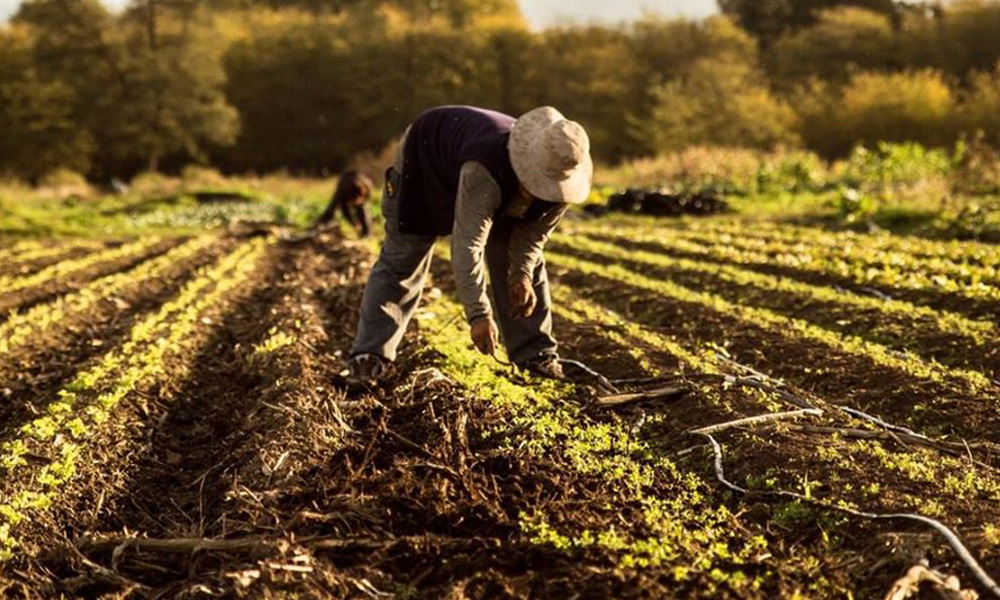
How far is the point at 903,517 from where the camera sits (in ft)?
10.4

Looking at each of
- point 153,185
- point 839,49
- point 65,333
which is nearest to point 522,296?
point 65,333

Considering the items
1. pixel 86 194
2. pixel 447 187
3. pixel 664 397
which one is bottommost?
pixel 86 194

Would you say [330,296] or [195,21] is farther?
[195,21]

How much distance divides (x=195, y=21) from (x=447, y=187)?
38927 millimetres

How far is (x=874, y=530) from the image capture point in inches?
125

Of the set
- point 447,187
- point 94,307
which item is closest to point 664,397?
point 447,187

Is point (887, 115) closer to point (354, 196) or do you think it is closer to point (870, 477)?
point (354, 196)

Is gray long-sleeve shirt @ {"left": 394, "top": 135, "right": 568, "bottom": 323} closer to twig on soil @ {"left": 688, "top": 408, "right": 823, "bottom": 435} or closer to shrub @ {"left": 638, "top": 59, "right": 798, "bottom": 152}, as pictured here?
twig on soil @ {"left": 688, "top": 408, "right": 823, "bottom": 435}

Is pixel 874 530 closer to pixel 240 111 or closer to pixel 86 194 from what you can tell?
pixel 86 194

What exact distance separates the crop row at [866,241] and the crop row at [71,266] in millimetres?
7821

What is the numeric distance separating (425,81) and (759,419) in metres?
41.6

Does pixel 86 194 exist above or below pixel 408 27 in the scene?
below

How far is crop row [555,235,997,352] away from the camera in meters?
6.18

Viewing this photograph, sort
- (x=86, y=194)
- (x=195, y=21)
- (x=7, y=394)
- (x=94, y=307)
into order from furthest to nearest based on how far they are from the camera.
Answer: (x=195, y=21) → (x=86, y=194) → (x=94, y=307) → (x=7, y=394)
